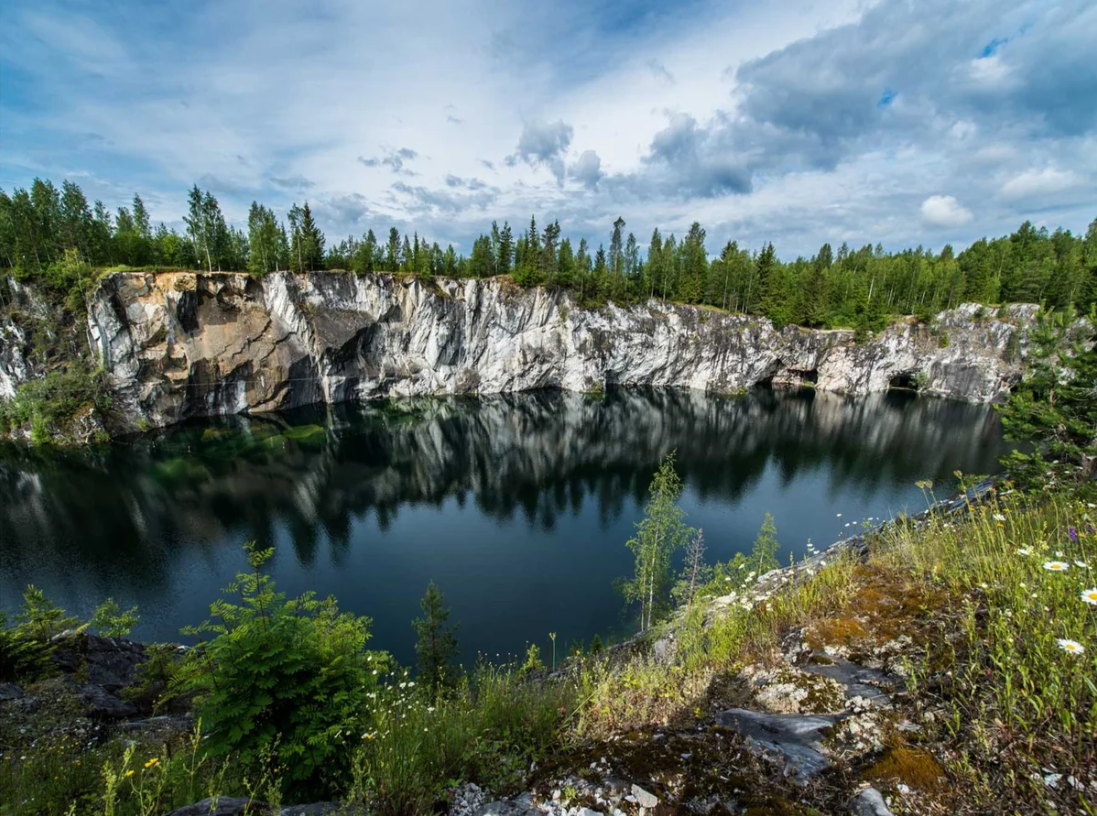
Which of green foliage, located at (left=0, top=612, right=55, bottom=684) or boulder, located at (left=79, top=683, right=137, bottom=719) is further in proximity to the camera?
green foliage, located at (left=0, top=612, right=55, bottom=684)

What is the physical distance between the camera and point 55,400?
43.1 meters

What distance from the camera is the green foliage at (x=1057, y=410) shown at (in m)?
10.1

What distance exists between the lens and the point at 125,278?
46844mm

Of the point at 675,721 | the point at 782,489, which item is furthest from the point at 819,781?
the point at 782,489

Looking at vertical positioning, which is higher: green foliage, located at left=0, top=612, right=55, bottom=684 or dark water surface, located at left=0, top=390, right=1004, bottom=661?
green foliage, located at left=0, top=612, right=55, bottom=684

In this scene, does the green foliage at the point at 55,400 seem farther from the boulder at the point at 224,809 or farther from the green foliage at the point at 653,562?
the boulder at the point at 224,809

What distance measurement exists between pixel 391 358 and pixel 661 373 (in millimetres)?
42521

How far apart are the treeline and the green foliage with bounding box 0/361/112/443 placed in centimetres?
1382

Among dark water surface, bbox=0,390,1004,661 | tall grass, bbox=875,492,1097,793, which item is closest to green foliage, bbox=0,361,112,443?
dark water surface, bbox=0,390,1004,661

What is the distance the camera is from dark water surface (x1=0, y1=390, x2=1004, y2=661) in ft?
72.4

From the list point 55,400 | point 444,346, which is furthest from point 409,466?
point 55,400

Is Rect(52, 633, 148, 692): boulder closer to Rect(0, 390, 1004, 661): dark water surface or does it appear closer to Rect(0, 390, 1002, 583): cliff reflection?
Rect(0, 390, 1004, 661): dark water surface

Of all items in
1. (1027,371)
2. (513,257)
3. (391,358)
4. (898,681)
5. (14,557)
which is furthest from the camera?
(513,257)

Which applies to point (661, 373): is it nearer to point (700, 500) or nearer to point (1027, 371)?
point (700, 500)
